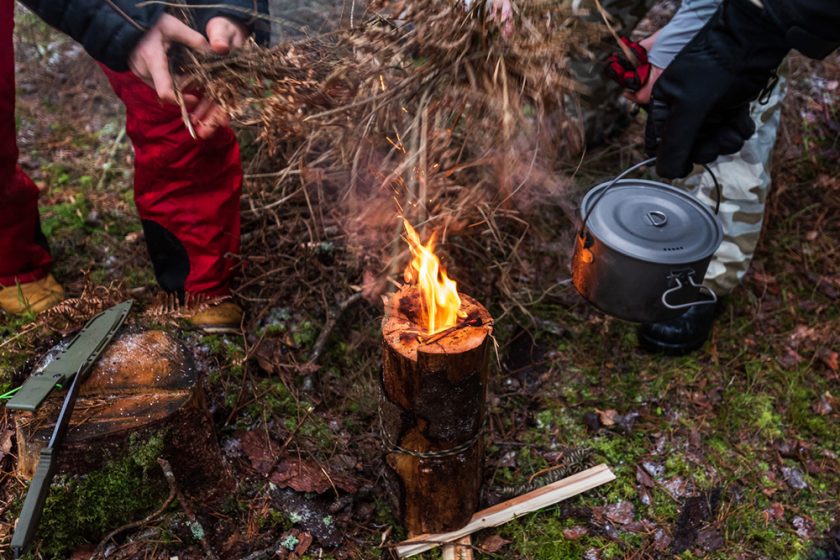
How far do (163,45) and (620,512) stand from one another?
9.30 feet

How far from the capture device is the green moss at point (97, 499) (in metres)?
2.50

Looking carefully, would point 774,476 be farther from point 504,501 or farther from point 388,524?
point 388,524

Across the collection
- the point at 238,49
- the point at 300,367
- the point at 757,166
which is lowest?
the point at 300,367

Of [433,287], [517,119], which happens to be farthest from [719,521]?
[517,119]

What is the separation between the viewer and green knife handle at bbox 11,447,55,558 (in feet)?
6.97

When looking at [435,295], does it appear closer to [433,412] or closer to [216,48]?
[433,412]

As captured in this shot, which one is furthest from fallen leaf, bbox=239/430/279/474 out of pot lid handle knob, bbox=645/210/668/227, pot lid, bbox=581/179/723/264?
pot lid handle knob, bbox=645/210/668/227

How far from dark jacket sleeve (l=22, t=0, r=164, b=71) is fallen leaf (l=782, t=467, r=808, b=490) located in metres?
3.53

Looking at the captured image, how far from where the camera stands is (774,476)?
3.24 metres

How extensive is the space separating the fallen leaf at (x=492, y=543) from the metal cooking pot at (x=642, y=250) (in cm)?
112

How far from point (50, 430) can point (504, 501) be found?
1.92 m

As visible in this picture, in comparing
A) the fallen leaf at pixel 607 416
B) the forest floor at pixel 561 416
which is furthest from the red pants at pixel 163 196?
the fallen leaf at pixel 607 416

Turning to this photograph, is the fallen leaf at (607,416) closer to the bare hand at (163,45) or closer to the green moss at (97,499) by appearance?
the green moss at (97,499)

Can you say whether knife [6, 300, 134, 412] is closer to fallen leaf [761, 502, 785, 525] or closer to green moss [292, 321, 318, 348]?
green moss [292, 321, 318, 348]
